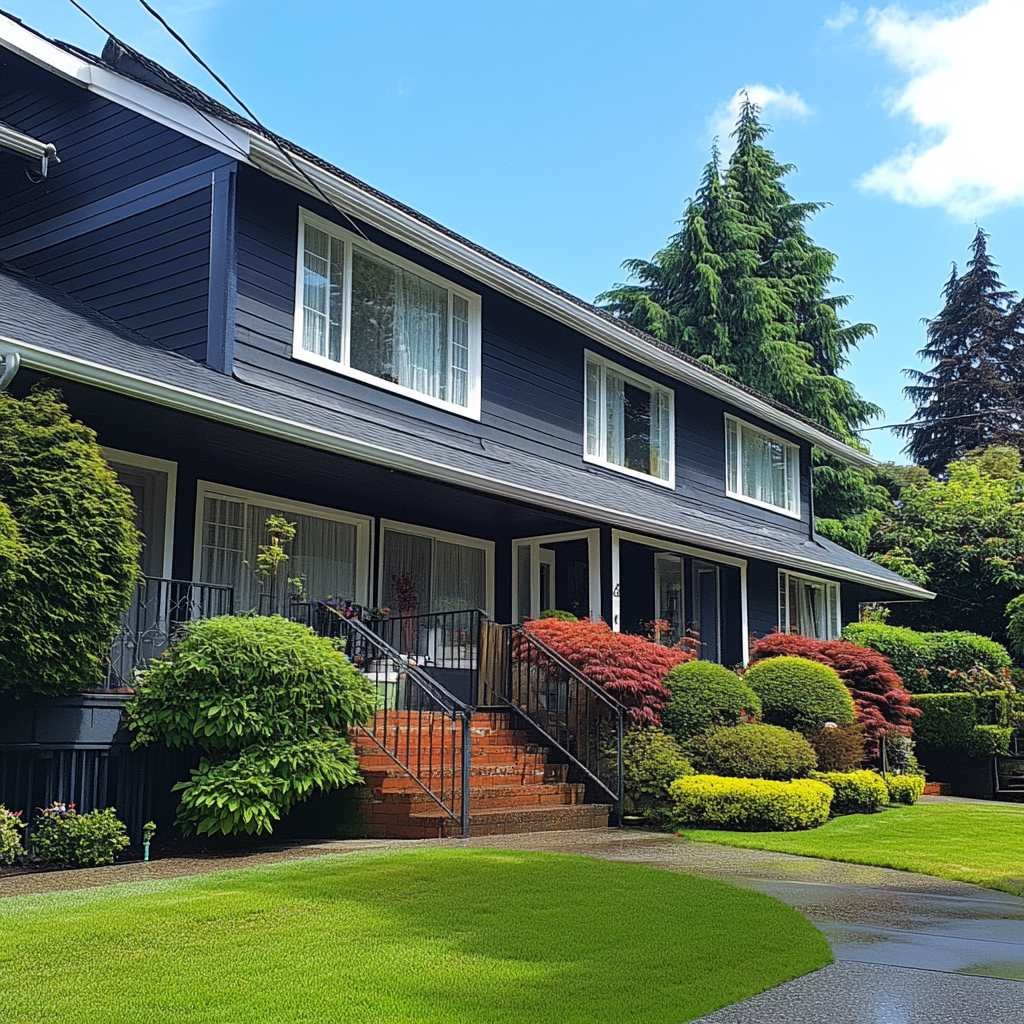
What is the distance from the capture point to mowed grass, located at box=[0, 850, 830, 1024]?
471 centimetres

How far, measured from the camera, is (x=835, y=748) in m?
15.0

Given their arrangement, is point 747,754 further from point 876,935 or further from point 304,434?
point 876,935

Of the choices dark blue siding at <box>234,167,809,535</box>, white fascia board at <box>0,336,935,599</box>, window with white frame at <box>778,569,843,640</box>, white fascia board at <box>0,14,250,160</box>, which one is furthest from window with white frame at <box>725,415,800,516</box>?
white fascia board at <box>0,14,250,160</box>

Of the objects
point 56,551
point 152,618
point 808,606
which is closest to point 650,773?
point 152,618

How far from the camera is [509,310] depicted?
16500mm

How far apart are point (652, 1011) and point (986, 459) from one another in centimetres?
4056

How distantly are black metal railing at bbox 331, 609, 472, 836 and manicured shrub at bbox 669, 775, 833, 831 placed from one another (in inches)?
92.9

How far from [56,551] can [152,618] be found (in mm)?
2745

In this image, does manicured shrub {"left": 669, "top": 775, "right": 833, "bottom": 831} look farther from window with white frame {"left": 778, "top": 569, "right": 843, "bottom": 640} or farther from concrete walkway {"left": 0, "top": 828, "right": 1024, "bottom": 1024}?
window with white frame {"left": 778, "top": 569, "right": 843, "bottom": 640}

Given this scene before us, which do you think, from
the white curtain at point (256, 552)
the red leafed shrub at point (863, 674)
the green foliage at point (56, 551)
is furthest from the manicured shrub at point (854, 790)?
the green foliage at point (56, 551)

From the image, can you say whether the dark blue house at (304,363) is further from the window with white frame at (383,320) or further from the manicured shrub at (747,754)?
the manicured shrub at (747,754)

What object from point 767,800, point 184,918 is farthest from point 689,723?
point 184,918

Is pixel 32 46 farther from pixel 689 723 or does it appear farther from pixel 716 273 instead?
pixel 716 273

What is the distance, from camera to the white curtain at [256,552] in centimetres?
1291
